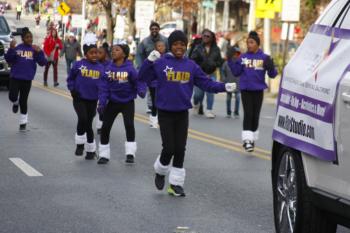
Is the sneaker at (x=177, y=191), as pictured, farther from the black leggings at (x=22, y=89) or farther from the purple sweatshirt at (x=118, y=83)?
the black leggings at (x=22, y=89)

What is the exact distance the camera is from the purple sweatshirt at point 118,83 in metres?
14.1

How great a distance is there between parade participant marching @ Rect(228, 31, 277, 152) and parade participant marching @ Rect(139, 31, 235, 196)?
4826 mm

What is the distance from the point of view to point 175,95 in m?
11.5

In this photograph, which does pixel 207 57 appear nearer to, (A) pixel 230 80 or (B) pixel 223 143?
(A) pixel 230 80

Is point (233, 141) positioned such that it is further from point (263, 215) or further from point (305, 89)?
point (305, 89)

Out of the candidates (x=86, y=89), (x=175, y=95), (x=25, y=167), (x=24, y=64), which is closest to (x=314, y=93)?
(x=175, y=95)

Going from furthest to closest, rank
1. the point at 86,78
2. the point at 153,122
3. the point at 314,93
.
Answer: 1. the point at 153,122
2. the point at 86,78
3. the point at 314,93

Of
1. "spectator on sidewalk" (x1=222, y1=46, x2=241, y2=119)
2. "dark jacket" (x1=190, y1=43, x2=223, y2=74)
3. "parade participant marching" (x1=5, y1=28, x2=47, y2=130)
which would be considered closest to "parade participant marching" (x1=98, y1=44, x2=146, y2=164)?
"parade participant marching" (x1=5, y1=28, x2=47, y2=130)

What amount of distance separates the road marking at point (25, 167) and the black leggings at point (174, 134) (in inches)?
82.4

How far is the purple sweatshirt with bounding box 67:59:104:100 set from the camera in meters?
15.1

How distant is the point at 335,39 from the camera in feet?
25.5

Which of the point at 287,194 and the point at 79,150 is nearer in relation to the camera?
the point at 287,194

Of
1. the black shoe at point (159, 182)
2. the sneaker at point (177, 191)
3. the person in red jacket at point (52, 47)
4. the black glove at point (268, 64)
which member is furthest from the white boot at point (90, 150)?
the person in red jacket at point (52, 47)

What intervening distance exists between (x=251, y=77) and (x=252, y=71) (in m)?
0.11
